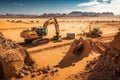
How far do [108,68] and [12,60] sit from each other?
5.73 m

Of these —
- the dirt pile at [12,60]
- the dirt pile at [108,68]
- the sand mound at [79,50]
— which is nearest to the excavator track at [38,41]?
the sand mound at [79,50]

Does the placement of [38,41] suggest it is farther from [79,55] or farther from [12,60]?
[12,60]

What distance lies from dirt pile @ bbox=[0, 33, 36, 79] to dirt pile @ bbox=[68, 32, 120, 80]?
132 inches

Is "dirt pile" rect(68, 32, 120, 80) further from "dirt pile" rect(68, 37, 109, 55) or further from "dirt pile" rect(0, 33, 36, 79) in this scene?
"dirt pile" rect(68, 37, 109, 55)

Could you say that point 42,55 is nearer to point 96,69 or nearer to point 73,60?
point 73,60

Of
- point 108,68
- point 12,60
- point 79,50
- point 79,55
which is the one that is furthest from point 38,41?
point 108,68

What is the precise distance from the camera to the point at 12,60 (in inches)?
533

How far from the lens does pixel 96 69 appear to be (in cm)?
1227

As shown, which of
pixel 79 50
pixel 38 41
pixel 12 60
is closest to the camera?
pixel 12 60

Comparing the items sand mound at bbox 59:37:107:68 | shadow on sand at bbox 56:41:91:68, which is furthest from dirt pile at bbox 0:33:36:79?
sand mound at bbox 59:37:107:68

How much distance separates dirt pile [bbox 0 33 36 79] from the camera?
44.3ft

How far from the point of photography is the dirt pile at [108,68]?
11.1m

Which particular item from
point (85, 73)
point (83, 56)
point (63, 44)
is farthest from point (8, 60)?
point (63, 44)

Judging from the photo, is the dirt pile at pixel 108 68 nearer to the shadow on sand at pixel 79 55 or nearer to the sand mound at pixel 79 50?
the shadow on sand at pixel 79 55
